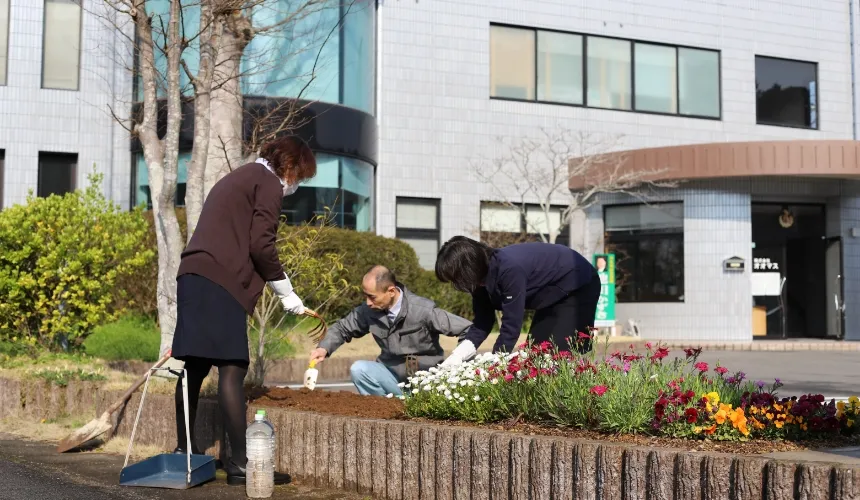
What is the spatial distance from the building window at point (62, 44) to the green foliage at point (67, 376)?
37.8 feet

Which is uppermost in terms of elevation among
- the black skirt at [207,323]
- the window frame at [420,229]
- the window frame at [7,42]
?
the window frame at [7,42]

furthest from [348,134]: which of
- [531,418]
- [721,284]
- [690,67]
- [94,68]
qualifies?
[531,418]

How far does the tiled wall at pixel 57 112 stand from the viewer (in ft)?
62.5

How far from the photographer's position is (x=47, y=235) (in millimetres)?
12281

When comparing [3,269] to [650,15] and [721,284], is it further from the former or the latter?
[650,15]

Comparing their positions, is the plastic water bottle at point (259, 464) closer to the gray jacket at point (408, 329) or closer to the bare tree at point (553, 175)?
the gray jacket at point (408, 329)

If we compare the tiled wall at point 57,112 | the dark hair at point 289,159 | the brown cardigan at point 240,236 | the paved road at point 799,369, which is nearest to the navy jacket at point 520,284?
the dark hair at point 289,159

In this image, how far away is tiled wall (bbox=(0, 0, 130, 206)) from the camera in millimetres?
19062

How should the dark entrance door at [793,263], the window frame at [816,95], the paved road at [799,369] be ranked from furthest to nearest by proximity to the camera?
1. the window frame at [816,95]
2. the dark entrance door at [793,263]
3. the paved road at [799,369]

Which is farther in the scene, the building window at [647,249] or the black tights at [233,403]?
the building window at [647,249]

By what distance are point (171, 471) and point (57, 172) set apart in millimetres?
14767

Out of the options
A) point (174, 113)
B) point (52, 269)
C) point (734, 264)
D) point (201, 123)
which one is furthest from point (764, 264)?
point (174, 113)

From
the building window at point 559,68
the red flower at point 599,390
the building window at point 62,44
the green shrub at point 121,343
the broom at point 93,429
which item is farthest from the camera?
the building window at point 559,68

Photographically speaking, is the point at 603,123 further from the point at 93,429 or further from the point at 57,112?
the point at 93,429
